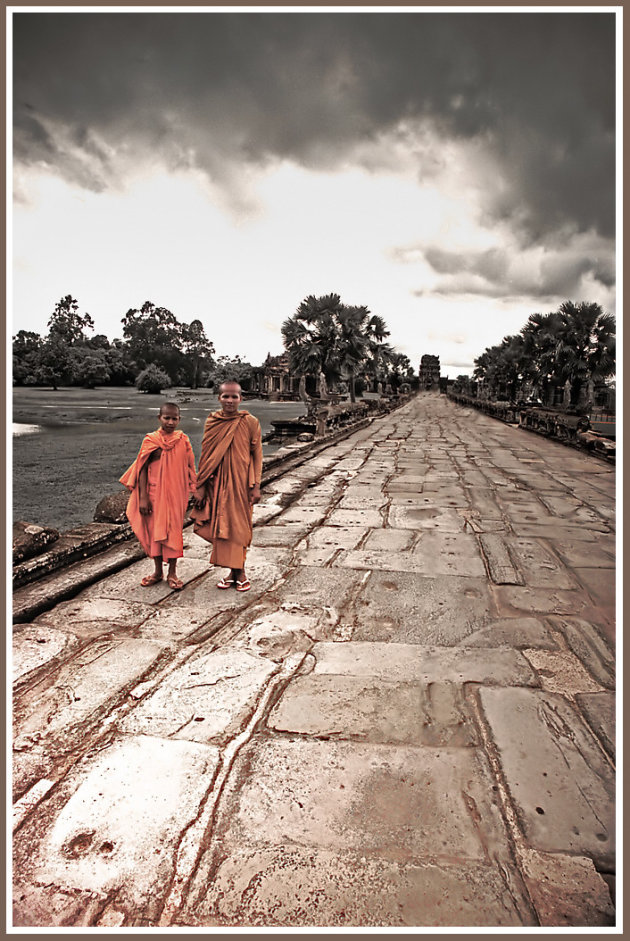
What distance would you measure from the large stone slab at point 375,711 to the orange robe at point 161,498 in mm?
1498

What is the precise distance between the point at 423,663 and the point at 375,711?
0.49 metres

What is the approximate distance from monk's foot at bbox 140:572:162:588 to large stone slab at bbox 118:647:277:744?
1.11 m

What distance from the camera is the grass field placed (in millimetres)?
12070

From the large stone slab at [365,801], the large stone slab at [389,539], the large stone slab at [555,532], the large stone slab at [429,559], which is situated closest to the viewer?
the large stone slab at [365,801]

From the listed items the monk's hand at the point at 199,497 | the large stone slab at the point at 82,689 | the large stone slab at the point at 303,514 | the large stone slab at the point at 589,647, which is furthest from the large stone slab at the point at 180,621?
the large stone slab at the point at 303,514

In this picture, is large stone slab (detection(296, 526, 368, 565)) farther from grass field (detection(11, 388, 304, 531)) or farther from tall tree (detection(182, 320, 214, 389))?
tall tree (detection(182, 320, 214, 389))

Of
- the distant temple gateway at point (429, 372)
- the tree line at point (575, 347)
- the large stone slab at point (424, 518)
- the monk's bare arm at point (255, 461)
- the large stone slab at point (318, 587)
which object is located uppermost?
the distant temple gateway at point (429, 372)

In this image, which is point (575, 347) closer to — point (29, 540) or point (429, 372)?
point (29, 540)

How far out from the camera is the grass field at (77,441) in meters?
12.1

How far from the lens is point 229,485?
3414 millimetres

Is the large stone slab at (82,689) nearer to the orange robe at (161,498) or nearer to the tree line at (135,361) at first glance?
the orange robe at (161,498)

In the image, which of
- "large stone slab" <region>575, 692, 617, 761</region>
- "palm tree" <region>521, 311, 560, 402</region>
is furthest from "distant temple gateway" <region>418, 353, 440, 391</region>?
"large stone slab" <region>575, 692, 617, 761</region>

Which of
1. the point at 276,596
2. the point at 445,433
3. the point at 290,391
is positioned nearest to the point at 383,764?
the point at 276,596

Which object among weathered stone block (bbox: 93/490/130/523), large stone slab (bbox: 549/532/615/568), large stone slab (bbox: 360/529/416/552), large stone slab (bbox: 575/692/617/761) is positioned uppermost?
weathered stone block (bbox: 93/490/130/523)
